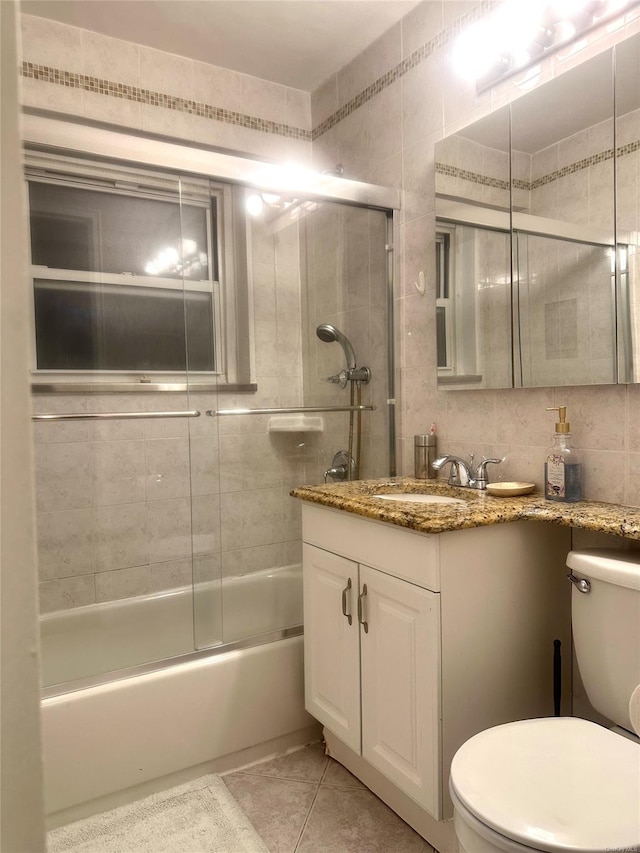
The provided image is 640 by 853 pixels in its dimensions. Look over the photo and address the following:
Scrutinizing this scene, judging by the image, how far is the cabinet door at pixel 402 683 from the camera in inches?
54.0

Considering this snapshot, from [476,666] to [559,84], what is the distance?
1.53 meters

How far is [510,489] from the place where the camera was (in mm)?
1650

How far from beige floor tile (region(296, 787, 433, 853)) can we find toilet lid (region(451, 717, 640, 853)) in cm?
62

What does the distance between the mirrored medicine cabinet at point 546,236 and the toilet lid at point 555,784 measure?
82 centimetres

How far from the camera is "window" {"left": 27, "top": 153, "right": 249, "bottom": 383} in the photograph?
5.79 feet

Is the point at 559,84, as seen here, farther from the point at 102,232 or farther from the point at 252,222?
the point at 102,232

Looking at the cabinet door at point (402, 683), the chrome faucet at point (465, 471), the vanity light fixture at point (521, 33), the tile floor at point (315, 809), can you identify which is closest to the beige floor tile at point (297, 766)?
the tile floor at point (315, 809)

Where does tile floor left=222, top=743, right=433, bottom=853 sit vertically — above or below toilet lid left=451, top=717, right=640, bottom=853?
below

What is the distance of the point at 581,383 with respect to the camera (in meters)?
1.54

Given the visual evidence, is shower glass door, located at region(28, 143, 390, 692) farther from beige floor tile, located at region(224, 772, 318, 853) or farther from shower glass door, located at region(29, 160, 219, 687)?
beige floor tile, located at region(224, 772, 318, 853)

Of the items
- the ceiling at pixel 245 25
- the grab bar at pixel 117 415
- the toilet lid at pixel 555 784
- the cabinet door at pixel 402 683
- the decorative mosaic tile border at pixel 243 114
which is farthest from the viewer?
the ceiling at pixel 245 25

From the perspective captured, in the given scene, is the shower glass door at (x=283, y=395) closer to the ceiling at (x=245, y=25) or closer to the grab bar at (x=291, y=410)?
the grab bar at (x=291, y=410)

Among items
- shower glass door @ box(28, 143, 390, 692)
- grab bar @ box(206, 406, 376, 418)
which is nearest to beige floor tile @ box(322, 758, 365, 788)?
shower glass door @ box(28, 143, 390, 692)

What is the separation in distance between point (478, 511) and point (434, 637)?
0.31 meters
